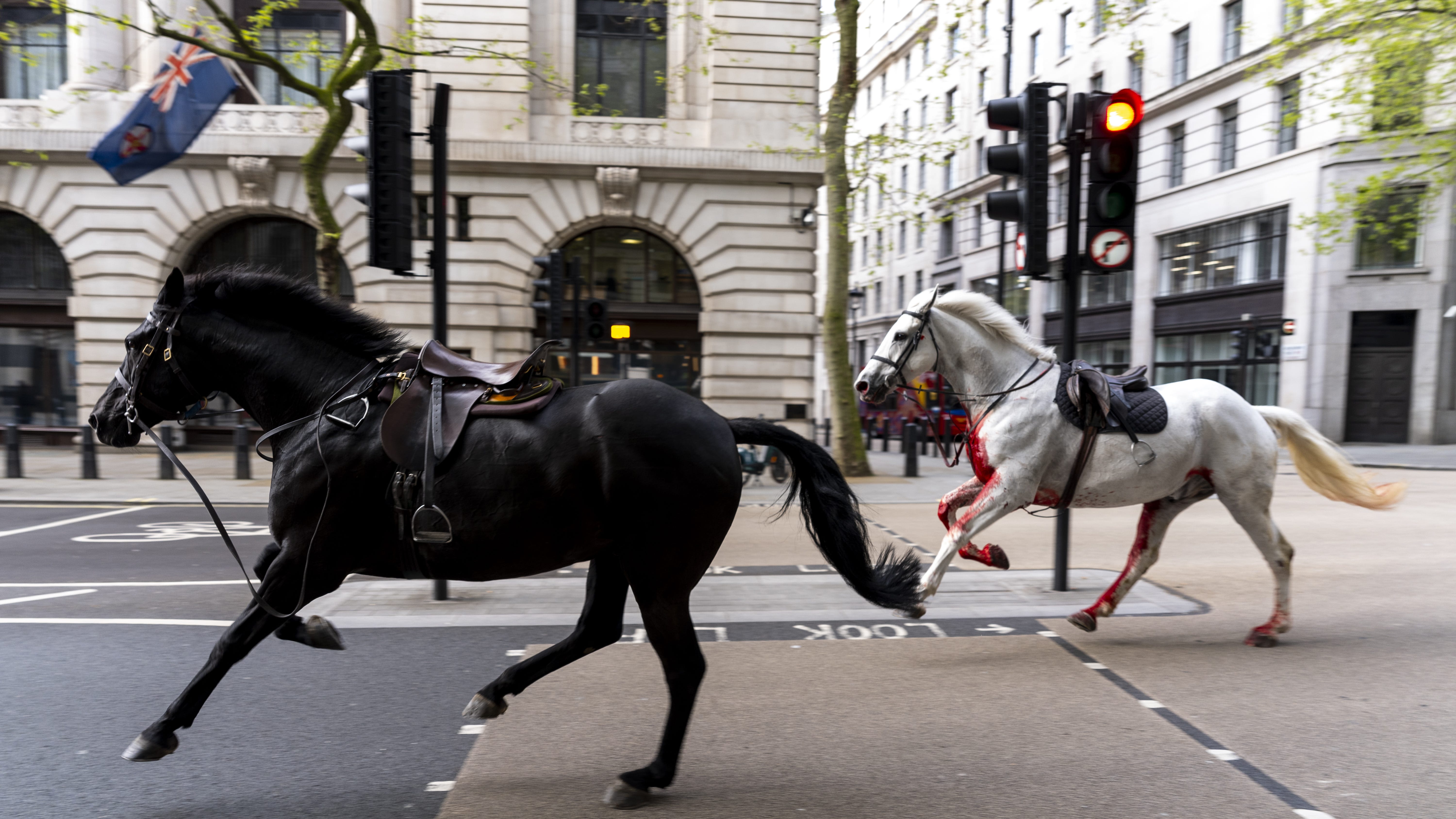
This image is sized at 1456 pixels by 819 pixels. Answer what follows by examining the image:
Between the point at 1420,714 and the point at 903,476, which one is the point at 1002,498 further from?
the point at 903,476

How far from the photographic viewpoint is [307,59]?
65.9ft

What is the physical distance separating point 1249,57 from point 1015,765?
28.6 metres

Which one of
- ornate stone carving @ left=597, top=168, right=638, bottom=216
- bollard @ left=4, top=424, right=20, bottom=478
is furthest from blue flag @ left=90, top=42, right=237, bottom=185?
ornate stone carving @ left=597, top=168, right=638, bottom=216

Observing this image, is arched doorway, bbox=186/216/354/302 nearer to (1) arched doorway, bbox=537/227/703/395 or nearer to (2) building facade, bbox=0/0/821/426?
(2) building facade, bbox=0/0/821/426

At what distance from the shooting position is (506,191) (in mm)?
19656

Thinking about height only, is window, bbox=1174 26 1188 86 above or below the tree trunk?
above

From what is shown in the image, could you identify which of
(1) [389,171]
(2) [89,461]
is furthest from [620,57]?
(1) [389,171]

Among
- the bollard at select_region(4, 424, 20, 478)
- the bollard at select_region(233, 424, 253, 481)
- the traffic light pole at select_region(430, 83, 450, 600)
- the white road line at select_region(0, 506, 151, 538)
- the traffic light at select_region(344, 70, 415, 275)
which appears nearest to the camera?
the traffic light at select_region(344, 70, 415, 275)

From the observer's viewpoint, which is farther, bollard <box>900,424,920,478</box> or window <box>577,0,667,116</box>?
window <box>577,0,667,116</box>

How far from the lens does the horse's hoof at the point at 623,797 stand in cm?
315

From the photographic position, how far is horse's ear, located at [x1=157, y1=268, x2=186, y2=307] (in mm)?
3504

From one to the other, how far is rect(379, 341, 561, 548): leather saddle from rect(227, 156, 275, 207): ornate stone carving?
61.0ft

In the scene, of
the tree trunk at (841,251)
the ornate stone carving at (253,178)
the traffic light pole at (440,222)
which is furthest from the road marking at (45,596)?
the ornate stone carving at (253,178)

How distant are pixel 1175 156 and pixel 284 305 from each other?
32.8 meters
